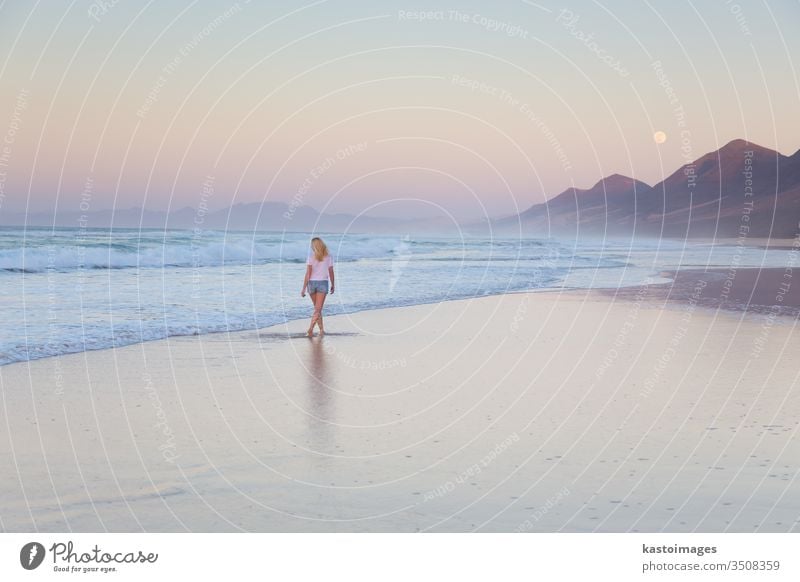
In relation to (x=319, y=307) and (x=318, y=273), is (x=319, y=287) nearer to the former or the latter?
(x=318, y=273)

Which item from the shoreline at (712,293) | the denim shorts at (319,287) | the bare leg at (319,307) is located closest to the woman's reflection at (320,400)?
the bare leg at (319,307)

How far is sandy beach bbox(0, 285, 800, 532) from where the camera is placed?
6719mm

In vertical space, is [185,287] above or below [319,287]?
below

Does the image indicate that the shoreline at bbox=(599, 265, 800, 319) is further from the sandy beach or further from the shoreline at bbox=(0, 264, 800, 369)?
the sandy beach

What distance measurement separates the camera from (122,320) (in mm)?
18203

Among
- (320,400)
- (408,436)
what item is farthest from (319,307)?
(408,436)

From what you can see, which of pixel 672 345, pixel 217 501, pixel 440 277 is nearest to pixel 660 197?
pixel 440 277
